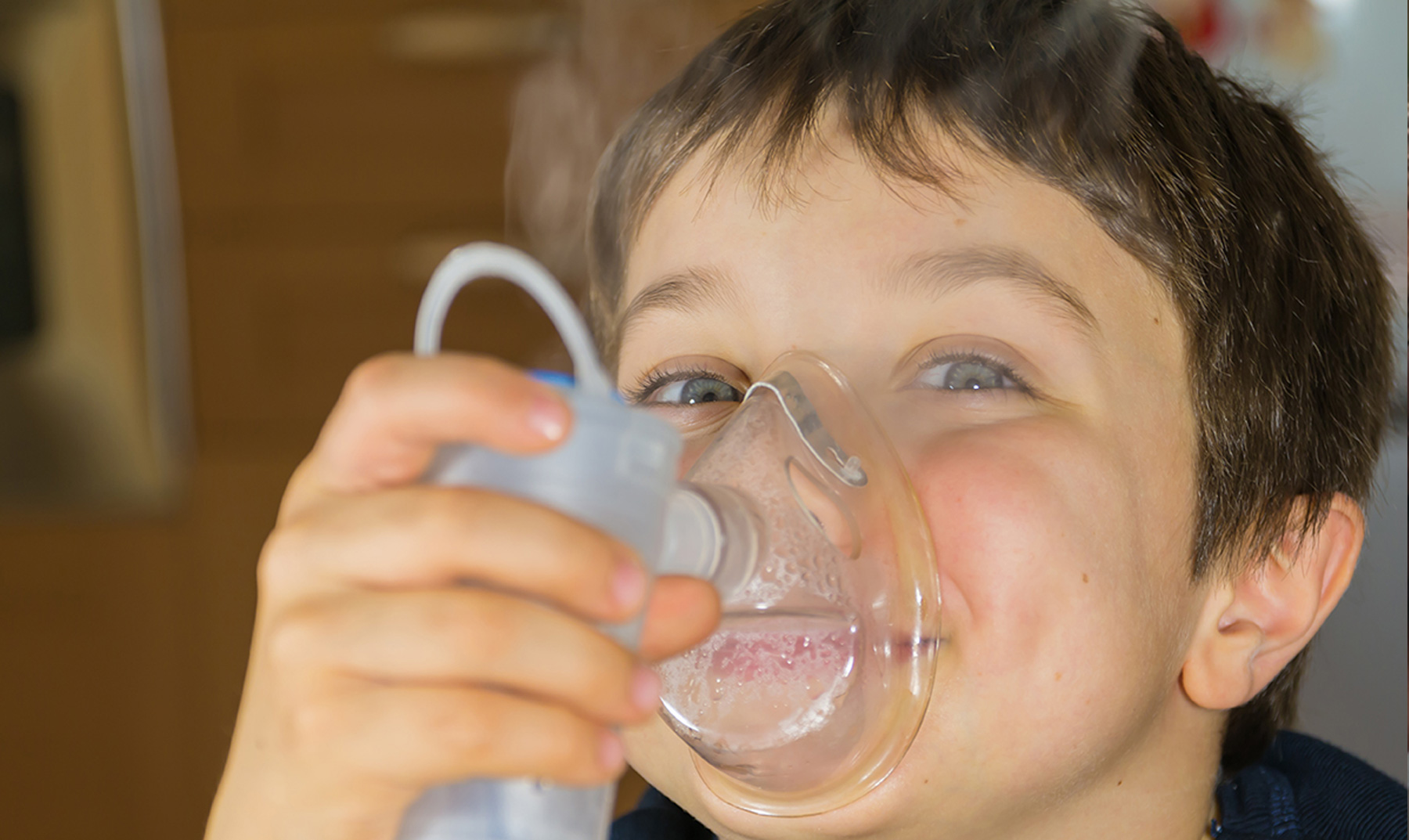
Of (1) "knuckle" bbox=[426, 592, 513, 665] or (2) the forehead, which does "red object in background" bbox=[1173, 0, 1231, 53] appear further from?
(1) "knuckle" bbox=[426, 592, 513, 665]

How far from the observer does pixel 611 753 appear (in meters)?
0.45

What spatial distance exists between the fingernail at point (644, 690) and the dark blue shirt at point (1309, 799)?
0.69 m

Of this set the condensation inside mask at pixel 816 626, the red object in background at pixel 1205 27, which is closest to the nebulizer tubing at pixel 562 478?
the condensation inside mask at pixel 816 626

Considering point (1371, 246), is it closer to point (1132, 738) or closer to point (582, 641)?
point (1132, 738)

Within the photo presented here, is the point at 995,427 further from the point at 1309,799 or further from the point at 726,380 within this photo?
the point at 1309,799

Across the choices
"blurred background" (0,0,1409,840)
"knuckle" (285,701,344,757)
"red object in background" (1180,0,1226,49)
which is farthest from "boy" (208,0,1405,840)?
"blurred background" (0,0,1409,840)

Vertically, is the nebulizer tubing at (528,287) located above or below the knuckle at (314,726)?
above

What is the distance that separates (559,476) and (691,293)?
39 cm

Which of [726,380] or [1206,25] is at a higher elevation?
[1206,25]

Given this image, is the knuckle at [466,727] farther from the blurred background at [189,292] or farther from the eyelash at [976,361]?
the blurred background at [189,292]

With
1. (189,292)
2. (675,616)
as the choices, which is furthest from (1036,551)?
(189,292)

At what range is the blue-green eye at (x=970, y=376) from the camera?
2.50 ft

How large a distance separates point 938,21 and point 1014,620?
1.39 feet

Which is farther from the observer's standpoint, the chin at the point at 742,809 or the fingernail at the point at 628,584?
the chin at the point at 742,809
